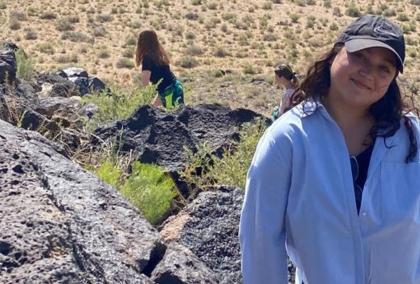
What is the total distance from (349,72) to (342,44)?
0.39 ft

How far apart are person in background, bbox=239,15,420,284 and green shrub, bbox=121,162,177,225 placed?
290 centimetres

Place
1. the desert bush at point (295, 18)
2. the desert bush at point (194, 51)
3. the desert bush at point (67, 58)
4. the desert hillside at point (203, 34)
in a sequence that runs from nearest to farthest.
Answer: the desert hillside at point (203, 34), the desert bush at point (67, 58), the desert bush at point (194, 51), the desert bush at point (295, 18)

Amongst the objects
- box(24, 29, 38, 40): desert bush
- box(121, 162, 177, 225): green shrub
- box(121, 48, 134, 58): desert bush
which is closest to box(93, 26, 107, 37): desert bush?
box(24, 29, 38, 40): desert bush

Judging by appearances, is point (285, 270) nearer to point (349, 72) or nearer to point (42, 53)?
point (349, 72)

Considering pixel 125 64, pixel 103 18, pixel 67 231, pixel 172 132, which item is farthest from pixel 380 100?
pixel 103 18

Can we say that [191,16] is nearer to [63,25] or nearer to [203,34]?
[203,34]

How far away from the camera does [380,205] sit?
2973 millimetres

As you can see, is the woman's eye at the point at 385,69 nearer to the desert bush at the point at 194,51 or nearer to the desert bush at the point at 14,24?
the desert bush at the point at 194,51

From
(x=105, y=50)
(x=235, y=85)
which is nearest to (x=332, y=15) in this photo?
(x=105, y=50)

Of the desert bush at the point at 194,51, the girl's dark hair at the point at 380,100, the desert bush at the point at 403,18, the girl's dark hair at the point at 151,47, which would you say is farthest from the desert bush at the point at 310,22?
the girl's dark hair at the point at 380,100

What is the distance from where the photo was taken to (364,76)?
2990 millimetres

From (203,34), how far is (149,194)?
104 ft

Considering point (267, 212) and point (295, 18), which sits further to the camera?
point (295, 18)

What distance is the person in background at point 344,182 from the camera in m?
2.95
